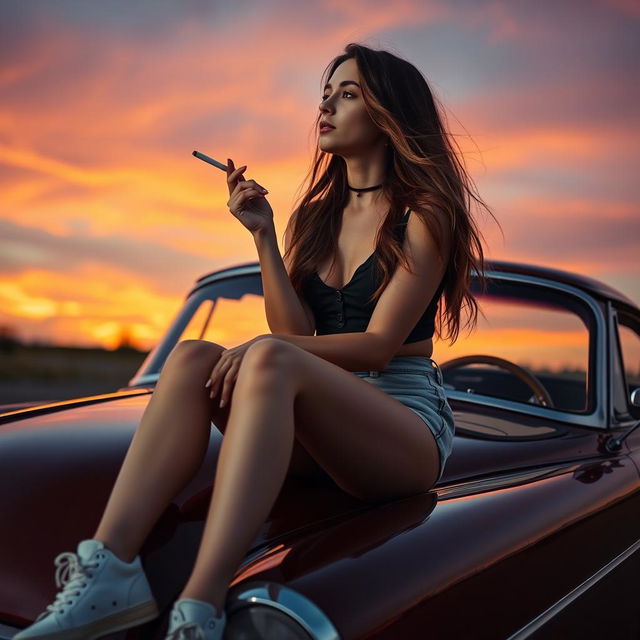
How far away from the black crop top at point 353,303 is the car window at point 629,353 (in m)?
1.51

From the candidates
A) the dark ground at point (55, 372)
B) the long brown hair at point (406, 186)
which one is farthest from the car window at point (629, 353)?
the dark ground at point (55, 372)

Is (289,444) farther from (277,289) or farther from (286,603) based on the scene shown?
(277,289)

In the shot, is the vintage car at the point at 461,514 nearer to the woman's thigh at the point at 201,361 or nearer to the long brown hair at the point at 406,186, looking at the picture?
the woman's thigh at the point at 201,361

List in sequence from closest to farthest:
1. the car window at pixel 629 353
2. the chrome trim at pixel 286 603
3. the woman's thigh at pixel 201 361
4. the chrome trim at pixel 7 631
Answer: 1. the chrome trim at pixel 286 603
2. the chrome trim at pixel 7 631
3. the woman's thigh at pixel 201 361
4. the car window at pixel 629 353

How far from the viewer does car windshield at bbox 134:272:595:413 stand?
351cm

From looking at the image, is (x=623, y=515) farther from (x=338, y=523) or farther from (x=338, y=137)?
(x=338, y=137)

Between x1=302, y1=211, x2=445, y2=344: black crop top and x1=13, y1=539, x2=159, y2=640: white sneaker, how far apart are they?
1079 mm

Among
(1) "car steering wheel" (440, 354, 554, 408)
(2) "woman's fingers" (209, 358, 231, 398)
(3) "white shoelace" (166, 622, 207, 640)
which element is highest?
(2) "woman's fingers" (209, 358, 231, 398)

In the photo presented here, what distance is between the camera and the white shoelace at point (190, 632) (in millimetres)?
1422

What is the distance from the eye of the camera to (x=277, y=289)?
2.48m

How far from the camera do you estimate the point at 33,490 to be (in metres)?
2.07

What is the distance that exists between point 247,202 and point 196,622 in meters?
1.37

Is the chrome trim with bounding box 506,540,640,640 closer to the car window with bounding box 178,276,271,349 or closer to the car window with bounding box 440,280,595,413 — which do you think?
the car window with bounding box 440,280,595,413

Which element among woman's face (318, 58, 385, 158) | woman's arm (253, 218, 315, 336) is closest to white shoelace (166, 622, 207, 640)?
woman's arm (253, 218, 315, 336)
